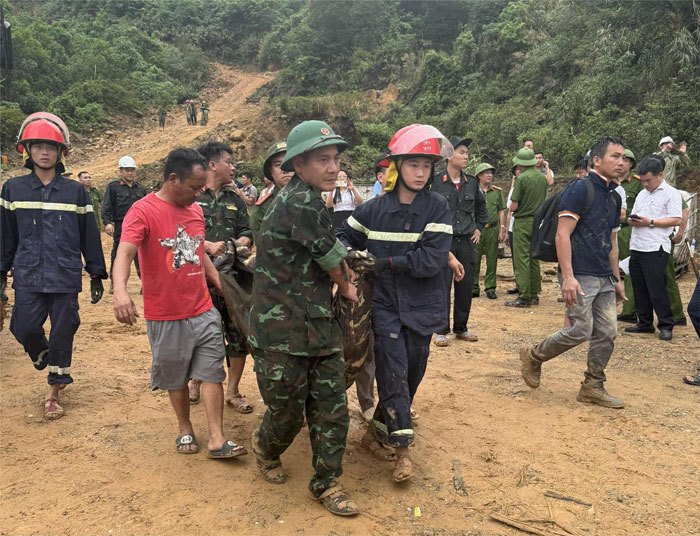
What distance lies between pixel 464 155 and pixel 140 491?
4.83 meters

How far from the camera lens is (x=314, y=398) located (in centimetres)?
321

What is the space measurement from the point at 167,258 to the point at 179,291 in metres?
0.22

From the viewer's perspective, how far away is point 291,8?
46.8 metres

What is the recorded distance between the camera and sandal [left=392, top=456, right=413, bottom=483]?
3.35 metres

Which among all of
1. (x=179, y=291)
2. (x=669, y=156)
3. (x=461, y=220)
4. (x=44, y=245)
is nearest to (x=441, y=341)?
(x=461, y=220)

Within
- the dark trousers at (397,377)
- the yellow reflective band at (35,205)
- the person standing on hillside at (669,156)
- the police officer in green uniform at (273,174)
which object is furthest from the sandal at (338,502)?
the person standing on hillside at (669,156)

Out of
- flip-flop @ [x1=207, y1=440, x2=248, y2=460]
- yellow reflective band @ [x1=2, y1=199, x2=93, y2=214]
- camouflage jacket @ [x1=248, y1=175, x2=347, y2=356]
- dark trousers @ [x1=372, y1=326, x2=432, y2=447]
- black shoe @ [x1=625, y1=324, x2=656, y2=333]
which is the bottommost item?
black shoe @ [x1=625, y1=324, x2=656, y2=333]

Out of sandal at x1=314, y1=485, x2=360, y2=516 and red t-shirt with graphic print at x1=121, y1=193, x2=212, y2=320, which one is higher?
red t-shirt with graphic print at x1=121, y1=193, x2=212, y2=320

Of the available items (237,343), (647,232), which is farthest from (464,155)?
(237,343)

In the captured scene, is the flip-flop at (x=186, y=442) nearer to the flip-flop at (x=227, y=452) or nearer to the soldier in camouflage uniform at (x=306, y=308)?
the flip-flop at (x=227, y=452)

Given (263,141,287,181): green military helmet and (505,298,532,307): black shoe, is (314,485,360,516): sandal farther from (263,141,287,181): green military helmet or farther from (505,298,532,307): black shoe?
(505,298,532,307): black shoe

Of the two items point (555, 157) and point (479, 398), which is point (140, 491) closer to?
point (479, 398)

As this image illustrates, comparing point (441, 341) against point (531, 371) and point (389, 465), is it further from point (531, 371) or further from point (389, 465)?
point (389, 465)

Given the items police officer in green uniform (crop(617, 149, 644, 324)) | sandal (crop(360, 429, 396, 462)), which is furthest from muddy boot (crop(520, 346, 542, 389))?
police officer in green uniform (crop(617, 149, 644, 324))
